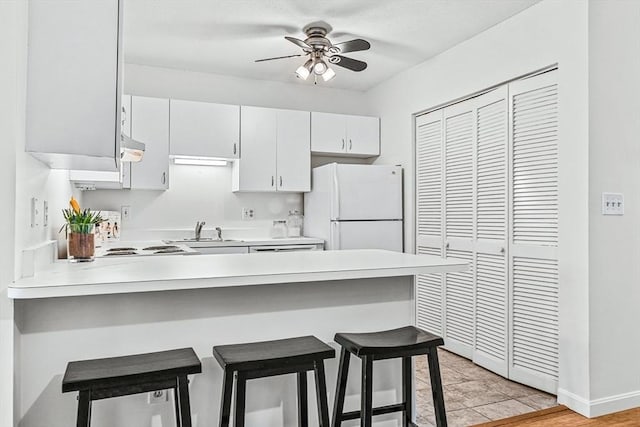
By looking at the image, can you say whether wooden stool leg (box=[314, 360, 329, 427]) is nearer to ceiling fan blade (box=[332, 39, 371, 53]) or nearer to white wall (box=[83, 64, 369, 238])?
ceiling fan blade (box=[332, 39, 371, 53])

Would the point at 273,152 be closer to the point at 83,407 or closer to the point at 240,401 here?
the point at 240,401

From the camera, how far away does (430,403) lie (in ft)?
9.21

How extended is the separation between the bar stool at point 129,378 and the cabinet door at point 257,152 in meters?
2.92

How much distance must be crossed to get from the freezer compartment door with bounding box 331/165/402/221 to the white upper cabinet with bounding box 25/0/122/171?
2702mm

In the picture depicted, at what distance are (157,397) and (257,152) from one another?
9.53ft

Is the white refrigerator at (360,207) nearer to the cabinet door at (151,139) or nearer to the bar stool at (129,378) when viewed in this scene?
the cabinet door at (151,139)

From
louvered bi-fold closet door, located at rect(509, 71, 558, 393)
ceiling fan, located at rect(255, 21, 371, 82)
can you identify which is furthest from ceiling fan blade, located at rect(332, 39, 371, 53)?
louvered bi-fold closet door, located at rect(509, 71, 558, 393)

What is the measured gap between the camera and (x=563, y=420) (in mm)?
2559

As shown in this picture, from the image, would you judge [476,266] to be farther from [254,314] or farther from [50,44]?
[50,44]

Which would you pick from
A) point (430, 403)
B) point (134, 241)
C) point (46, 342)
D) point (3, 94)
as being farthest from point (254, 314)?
point (134, 241)

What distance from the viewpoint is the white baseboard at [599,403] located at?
260 centimetres

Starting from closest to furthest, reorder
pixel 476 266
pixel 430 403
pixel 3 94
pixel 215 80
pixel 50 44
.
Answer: pixel 3 94 → pixel 50 44 → pixel 430 403 → pixel 476 266 → pixel 215 80

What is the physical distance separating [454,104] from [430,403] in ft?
7.67

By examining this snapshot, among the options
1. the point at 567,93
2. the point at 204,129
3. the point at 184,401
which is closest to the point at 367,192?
the point at 204,129
